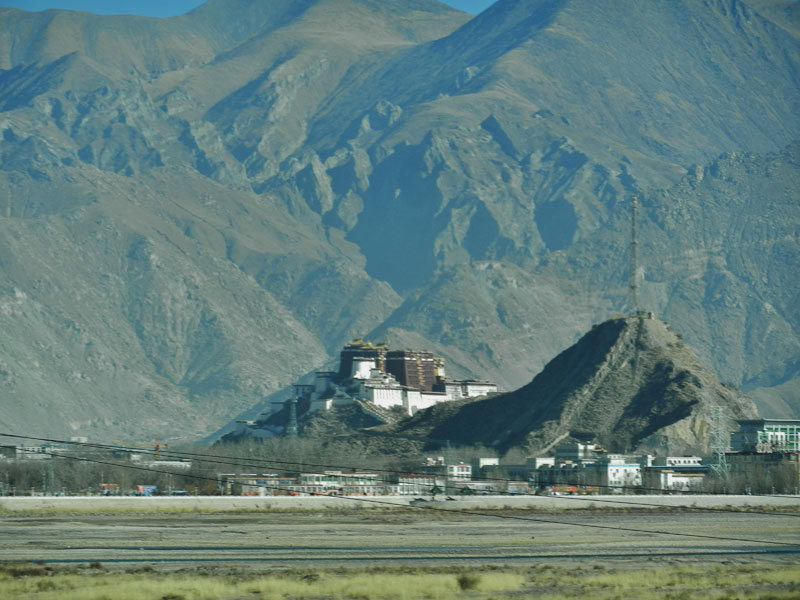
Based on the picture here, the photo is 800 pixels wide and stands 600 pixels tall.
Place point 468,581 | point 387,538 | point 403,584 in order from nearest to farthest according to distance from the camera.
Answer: point 403,584 < point 468,581 < point 387,538

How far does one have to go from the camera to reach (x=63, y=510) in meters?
195

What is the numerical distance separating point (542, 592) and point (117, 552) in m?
36.0

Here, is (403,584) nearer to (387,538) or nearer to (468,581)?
(468,581)

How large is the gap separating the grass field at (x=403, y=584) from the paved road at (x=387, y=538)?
8116 mm

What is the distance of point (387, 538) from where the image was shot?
141 meters

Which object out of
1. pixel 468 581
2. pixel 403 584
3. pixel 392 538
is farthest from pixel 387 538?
pixel 403 584

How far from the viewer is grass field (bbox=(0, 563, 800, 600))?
310 feet

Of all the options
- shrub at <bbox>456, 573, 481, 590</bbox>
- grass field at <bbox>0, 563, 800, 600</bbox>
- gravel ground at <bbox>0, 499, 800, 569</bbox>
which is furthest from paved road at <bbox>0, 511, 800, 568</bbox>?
shrub at <bbox>456, 573, 481, 590</bbox>

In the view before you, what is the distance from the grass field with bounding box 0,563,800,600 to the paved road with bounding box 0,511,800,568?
320 inches

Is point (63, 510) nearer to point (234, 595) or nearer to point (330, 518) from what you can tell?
point (330, 518)

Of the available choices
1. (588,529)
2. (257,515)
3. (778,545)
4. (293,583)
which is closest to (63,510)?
(257,515)

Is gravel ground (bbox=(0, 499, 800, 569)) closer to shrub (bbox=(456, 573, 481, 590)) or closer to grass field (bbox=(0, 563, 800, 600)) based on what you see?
grass field (bbox=(0, 563, 800, 600))

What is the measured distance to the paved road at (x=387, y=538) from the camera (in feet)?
391

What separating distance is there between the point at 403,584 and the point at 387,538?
43256 mm
